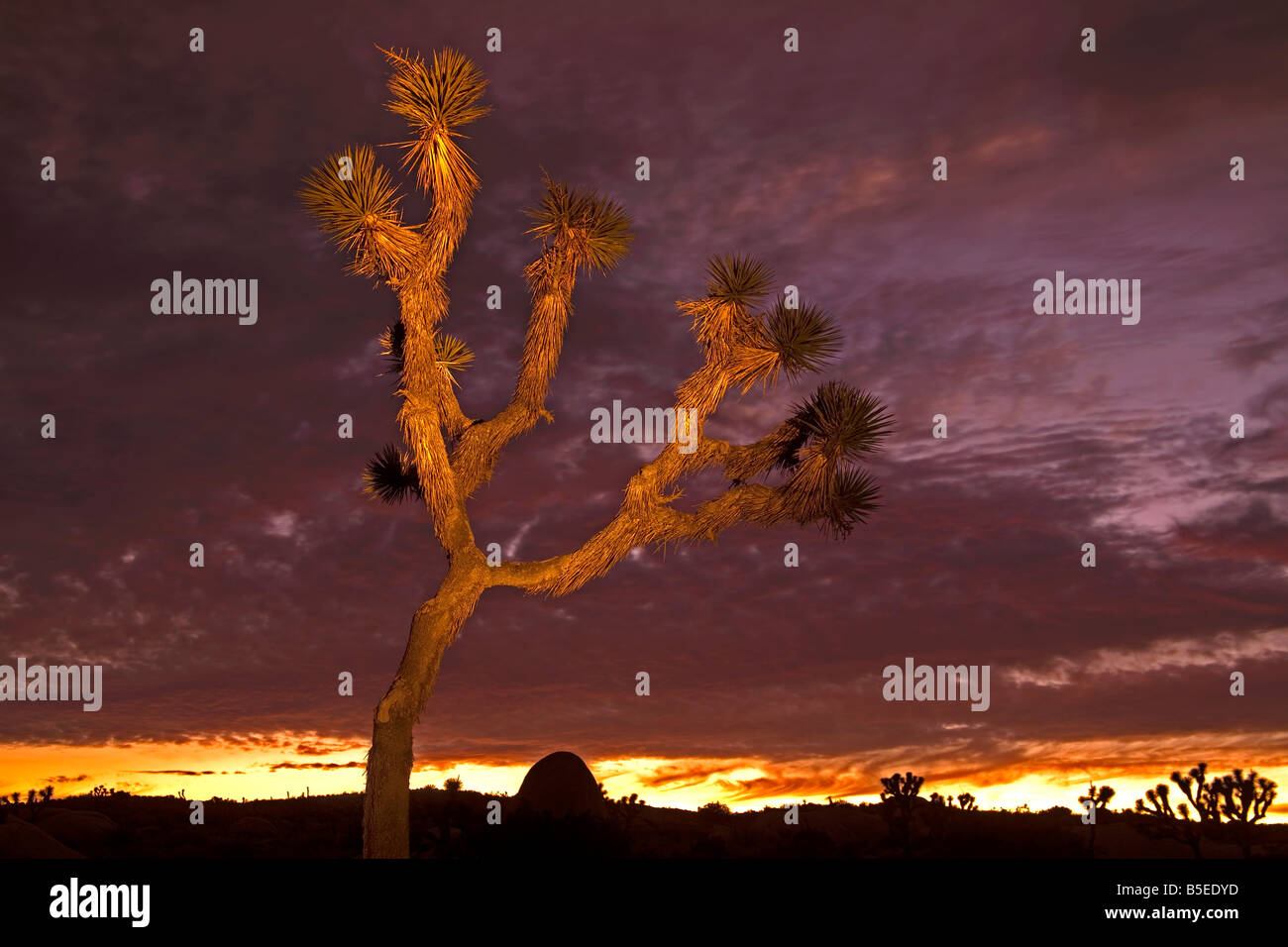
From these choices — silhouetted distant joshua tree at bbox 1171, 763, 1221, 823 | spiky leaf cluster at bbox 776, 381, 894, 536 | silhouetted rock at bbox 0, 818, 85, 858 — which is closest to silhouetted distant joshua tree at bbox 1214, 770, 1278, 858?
silhouetted distant joshua tree at bbox 1171, 763, 1221, 823

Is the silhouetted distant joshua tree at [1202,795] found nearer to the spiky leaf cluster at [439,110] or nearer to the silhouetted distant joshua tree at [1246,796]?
the silhouetted distant joshua tree at [1246,796]

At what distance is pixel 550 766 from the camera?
17594 mm

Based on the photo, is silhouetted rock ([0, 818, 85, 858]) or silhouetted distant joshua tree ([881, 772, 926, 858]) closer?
silhouetted rock ([0, 818, 85, 858])

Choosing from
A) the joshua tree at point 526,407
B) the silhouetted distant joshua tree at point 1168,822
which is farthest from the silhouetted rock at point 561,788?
the silhouetted distant joshua tree at point 1168,822

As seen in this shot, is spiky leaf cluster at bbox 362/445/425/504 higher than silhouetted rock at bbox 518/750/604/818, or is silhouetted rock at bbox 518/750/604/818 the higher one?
spiky leaf cluster at bbox 362/445/425/504

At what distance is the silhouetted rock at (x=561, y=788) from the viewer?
55.7 ft

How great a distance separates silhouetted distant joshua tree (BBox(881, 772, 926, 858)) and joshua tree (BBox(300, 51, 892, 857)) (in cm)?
801

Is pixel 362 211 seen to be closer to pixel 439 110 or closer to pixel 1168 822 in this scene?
pixel 439 110

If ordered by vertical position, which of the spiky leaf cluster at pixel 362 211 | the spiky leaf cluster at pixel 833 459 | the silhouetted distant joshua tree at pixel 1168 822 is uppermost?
the spiky leaf cluster at pixel 362 211

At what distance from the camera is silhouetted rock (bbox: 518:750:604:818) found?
17.0 metres

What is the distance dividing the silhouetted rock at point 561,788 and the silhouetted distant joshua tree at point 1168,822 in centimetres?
977

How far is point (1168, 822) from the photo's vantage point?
1805 centimetres

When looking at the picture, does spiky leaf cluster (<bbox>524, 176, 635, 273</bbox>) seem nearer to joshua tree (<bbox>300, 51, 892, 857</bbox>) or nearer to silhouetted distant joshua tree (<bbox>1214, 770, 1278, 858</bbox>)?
joshua tree (<bbox>300, 51, 892, 857</bbox>)
